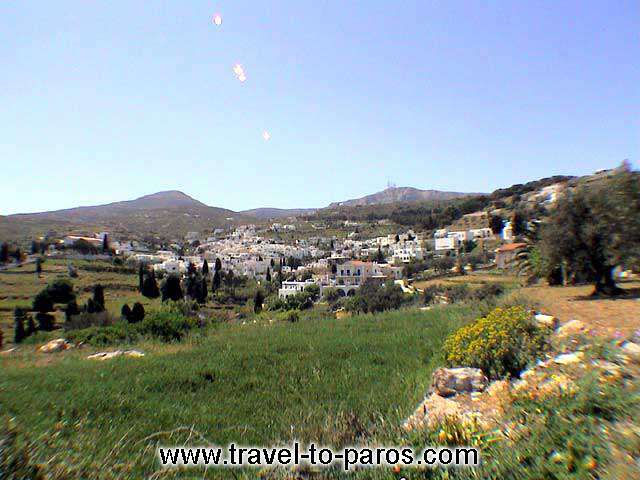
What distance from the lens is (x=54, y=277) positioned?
127ft

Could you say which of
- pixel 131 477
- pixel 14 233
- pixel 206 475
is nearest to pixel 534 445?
pixel 206 475

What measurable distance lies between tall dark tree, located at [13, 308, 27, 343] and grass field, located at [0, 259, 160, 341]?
1.66 feet

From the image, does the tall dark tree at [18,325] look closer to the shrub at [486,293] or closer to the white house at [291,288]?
the shrub at [486,293]

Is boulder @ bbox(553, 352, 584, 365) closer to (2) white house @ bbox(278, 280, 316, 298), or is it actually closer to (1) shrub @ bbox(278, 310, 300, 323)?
(1) shrub @ bbox(278, 310, 300, 323)

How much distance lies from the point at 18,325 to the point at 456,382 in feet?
84.2

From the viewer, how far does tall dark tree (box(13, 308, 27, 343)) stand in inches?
875

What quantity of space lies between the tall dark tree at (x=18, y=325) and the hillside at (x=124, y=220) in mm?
36739

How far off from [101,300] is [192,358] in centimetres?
2910

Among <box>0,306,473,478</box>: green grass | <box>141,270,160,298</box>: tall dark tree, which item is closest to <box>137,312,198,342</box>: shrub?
<box>0,306,473,478</box>: green grass

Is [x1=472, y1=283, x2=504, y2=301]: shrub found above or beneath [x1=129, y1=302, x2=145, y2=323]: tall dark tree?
above

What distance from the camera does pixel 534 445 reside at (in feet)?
9.03

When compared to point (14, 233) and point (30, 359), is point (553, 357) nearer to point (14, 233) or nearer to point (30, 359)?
point (30, 359)

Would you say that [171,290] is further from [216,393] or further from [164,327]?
[216,393]

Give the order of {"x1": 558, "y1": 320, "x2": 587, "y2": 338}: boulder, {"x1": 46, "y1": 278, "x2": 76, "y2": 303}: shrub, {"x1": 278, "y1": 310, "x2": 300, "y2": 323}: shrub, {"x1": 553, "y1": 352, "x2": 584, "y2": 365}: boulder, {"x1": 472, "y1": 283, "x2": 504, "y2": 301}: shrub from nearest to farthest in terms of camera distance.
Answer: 1. {"x1": 553, "y1": 352, "x2": 584, "y2": 365}: boulder
2. {"x1": 558, "y1": 320, "x2": 587, "y2": 338}: boulder
3. {"x1": 472, "y1": 283, "x2": 504, "y2": 301}: shrub
4. {"x1": 278, "y1": 310, "x2": 300, "y2": 323}: shrub
5. {"x1": 46, "y1": 278, "x2": 76, "y2": 303}: shrub
